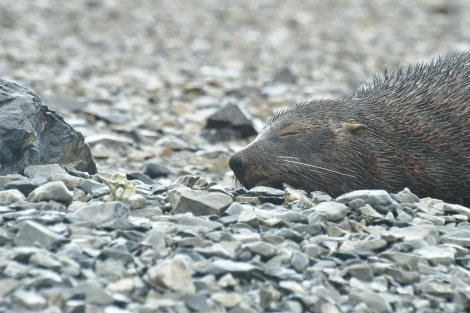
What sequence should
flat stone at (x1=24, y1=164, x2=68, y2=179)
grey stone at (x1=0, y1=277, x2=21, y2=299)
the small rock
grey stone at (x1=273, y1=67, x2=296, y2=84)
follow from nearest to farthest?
grey stone at (x1=0, y1=277, x2=21, y2=299) → flat stone at (x1=24, y1=164, x2=68, y2=179) → the small rock → grey stone at (x1=273, y1=67, x2=296, y2=84)

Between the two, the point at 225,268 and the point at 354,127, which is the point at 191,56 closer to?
the point at 354,127

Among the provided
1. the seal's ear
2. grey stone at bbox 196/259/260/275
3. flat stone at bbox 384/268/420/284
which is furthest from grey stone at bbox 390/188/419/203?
grey stone at bbox 196/259/260/275

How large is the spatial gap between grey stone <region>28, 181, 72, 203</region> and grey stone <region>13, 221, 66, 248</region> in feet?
2.04

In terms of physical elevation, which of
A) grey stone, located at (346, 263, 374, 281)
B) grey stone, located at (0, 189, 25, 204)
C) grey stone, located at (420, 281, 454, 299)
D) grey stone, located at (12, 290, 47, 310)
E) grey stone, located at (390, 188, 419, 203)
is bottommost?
grey stone, located at (12, 290, 47, 310)

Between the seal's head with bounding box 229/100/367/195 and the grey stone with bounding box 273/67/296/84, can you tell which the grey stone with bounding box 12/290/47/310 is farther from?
the grey stone with bounding box 273/67/296/84

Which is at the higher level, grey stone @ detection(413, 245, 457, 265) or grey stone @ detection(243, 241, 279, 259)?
grey stone @ detection(413, 245, 457, 265)

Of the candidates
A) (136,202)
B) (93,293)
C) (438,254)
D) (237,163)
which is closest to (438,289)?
Answer: (438,254)

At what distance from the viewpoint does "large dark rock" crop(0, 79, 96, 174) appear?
228 inches

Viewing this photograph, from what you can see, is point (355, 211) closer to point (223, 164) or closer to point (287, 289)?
point (287, 289)

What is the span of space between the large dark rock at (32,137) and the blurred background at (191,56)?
7.26ft

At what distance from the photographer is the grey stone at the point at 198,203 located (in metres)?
5.01

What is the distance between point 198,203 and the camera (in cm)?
502

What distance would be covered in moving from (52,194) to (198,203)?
89 centimetres

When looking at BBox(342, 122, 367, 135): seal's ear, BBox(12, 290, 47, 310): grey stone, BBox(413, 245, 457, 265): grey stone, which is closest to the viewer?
BBox(12, 290, 47, 310): grey stone
